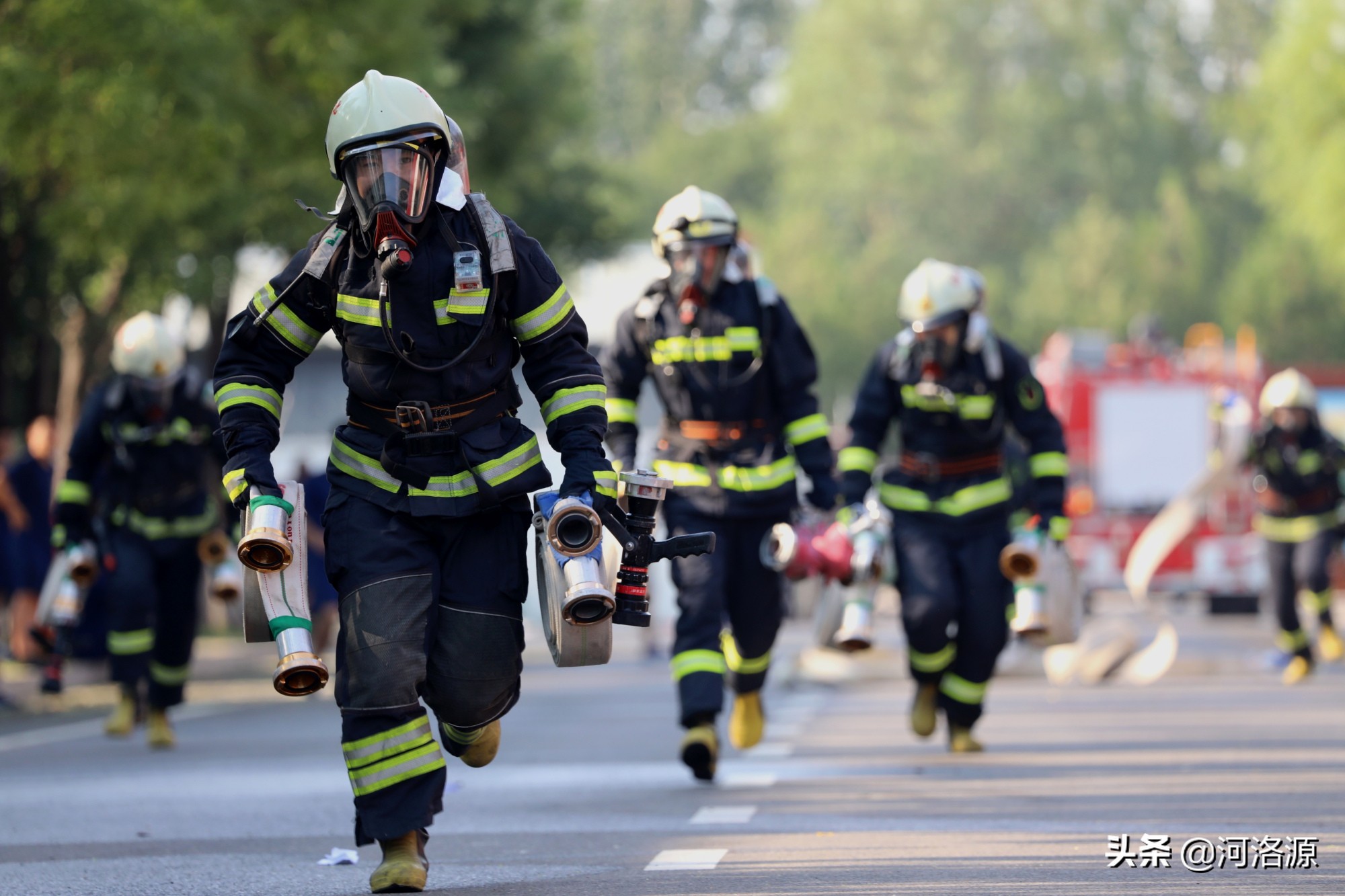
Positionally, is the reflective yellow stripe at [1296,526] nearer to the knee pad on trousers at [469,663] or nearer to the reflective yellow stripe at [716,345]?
the reflective yellow stripe at [716,345]

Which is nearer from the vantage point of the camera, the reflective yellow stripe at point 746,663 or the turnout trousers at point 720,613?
the turnout trousers at point 720,613

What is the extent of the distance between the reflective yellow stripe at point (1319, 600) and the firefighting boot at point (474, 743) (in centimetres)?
1094

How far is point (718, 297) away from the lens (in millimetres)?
10047

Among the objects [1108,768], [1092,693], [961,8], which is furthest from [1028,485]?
[961,8]

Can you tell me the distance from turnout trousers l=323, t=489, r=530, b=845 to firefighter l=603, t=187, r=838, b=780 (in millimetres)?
2913

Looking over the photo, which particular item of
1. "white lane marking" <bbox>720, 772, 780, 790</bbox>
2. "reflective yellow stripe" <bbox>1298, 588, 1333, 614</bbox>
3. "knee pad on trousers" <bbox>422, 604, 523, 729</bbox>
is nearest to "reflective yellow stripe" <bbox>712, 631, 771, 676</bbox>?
"white lane marking" <bbox>720, 772, 780, 790</bbox>

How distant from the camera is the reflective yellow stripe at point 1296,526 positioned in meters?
16.8

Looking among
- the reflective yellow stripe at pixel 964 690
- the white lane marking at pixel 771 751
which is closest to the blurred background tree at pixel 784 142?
the white lane marking at pixel 771 751

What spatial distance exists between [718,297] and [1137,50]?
6507 cm

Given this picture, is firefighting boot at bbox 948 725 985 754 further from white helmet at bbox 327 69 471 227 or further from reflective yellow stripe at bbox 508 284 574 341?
white helmet at bbox 327 69 471 227

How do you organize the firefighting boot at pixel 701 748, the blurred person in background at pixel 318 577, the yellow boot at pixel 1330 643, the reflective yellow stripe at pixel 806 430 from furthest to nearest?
the blurred person in background at pixel 318 577
the yellow boot at pixel 1330 643
the reflective yellow stripe at pixel 806 430
the firefighting boot at pixel 701 748

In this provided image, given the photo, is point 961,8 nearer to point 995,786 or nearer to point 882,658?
point 882,658

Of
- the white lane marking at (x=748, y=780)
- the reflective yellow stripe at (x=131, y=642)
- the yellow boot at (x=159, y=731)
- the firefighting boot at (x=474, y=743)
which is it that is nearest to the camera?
the firefighting boot at (x=474, y=743)

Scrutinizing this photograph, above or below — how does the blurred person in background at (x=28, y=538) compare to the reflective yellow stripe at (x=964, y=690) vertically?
above
